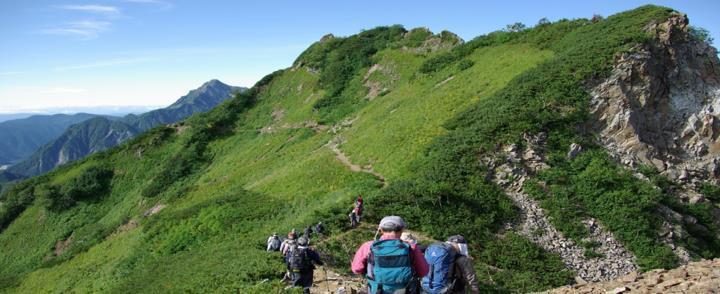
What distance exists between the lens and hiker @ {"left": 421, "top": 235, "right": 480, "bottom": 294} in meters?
8.37

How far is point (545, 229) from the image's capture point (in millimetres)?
25734

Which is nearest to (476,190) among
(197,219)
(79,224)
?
(197,219)

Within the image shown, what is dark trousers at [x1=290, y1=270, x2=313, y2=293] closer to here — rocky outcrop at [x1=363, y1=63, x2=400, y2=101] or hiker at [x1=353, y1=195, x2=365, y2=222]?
hiker at [x1=353, y1=195, x2=365, y2=222]

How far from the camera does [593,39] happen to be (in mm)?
41156

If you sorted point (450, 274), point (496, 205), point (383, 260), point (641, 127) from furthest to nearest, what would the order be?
point (641, 127)
point (496, 205)
point (450, 274)
point (383, 260)

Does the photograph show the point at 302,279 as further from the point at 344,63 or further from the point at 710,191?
the point at 344,63

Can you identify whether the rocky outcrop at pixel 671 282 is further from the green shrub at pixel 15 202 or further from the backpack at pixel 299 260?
the green shrub at pixel 15 202

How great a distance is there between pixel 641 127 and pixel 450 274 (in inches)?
1263

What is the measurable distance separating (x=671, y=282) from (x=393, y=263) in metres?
8.56

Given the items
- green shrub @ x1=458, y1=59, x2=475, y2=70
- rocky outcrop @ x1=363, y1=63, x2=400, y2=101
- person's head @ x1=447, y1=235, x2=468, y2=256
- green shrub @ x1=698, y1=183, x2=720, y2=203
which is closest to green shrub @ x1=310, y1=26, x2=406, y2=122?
rocky outcrop @ x1=363, y1=63, x2=400, y2=101

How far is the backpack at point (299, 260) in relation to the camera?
13.1 m

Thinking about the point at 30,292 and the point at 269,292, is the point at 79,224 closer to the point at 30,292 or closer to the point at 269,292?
the point at 30,292

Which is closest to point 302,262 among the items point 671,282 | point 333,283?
point 333,283

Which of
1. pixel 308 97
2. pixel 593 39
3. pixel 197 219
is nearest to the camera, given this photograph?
pixel 197 219
